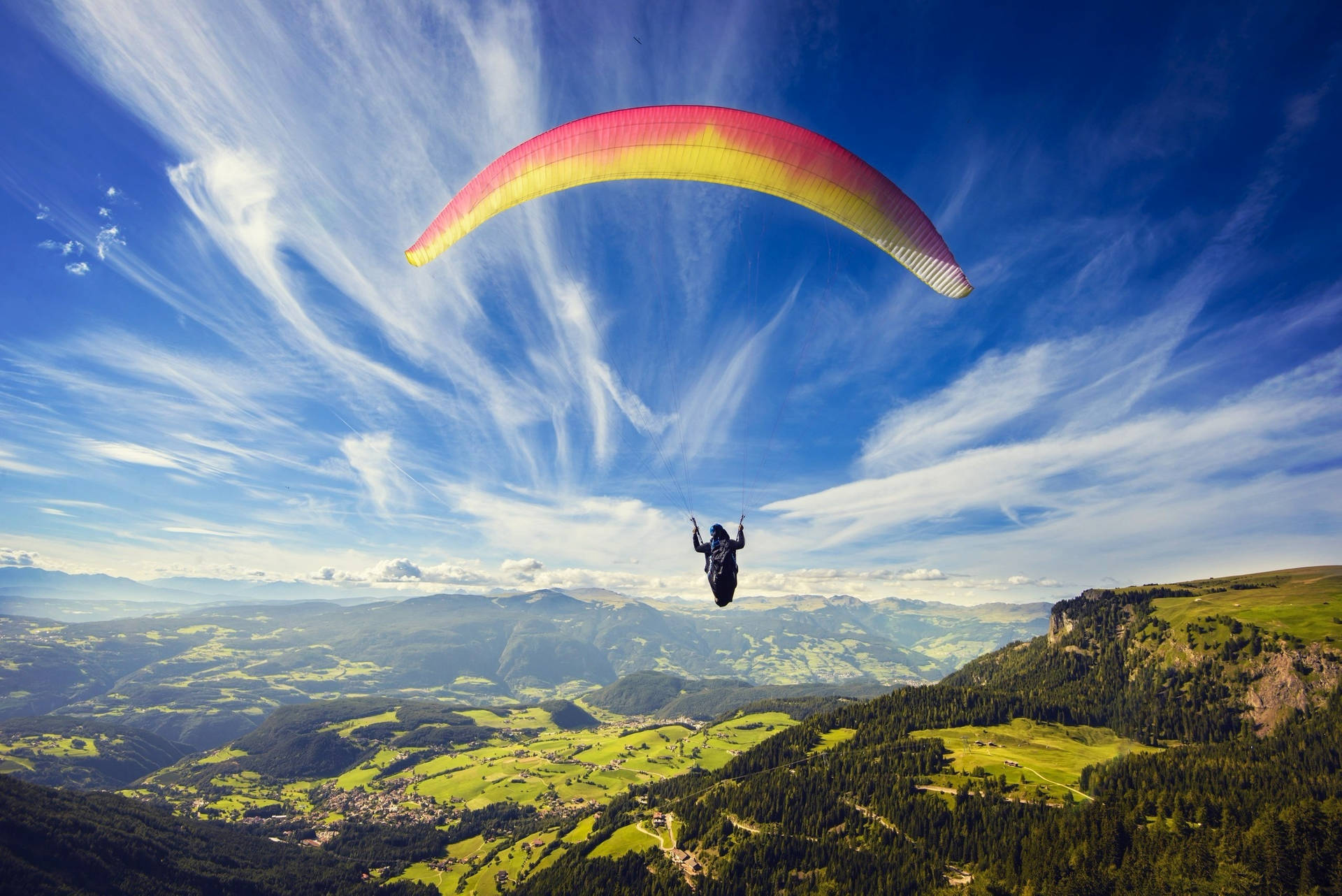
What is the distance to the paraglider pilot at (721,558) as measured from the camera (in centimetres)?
2056

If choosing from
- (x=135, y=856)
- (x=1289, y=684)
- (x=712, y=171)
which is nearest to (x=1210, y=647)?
(x=1289, y=684)

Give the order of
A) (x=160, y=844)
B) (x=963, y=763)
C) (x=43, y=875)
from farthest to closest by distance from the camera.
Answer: (x=160, y=844) → (x=963, y=763) → (x=43, y=875)

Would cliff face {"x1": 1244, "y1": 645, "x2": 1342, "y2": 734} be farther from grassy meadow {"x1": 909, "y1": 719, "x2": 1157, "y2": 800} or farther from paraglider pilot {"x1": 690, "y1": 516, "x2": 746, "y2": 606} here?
paraglider pilot {"x1": 690, "y1": 516, "x2": 746, "y2": 606}

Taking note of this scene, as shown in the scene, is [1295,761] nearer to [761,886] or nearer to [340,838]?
[761,886]

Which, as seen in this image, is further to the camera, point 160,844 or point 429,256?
point 160,844

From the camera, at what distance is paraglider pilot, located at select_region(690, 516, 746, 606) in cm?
2056

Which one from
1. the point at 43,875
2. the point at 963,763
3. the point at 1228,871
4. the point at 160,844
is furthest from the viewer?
Answer: the point at 160,844

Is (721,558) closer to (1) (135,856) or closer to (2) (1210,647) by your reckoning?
(1) (135,856)

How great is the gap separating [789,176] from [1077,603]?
24025 cm

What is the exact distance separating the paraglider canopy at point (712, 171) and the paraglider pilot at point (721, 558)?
12.0 meters

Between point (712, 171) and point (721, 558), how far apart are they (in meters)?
14.3

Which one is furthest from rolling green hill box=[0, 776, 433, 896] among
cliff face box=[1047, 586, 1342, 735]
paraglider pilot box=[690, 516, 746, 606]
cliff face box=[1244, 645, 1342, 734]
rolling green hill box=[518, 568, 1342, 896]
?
cliff face box=[1047, 586, 1342, 735]

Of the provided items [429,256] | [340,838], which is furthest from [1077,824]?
[340,838]

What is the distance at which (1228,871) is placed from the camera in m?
60.6
